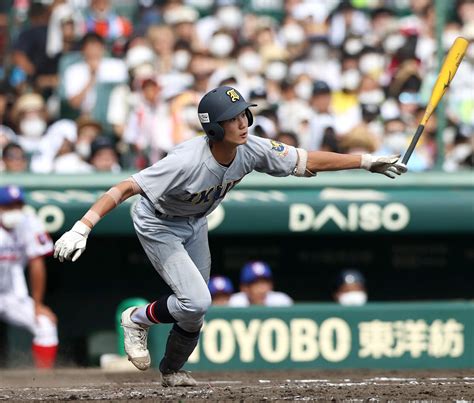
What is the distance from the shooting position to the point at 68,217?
10164mm

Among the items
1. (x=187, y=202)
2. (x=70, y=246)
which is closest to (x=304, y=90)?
(x=187, y=202)

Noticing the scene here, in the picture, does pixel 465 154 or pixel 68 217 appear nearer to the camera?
pixel 68 217

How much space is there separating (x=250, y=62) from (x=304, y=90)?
0.58 m

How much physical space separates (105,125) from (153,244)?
3.97 meters

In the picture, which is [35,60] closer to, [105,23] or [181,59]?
[105,23]

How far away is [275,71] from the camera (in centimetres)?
1134

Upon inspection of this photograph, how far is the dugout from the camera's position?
34.2 feet

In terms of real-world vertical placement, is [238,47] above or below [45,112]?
above

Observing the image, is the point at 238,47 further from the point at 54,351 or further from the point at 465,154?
the point at 54,351

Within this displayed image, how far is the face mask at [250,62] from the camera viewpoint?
37.3 feet

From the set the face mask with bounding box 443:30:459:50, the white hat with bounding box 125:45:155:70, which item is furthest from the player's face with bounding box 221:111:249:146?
the face mask with bounding box 443:30:459:50

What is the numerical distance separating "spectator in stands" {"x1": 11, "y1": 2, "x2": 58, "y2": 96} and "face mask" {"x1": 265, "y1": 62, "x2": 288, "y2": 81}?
1974mm

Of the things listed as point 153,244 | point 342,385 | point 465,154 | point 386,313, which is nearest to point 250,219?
point 386,313

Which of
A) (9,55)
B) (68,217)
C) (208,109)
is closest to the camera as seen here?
(208,109)
